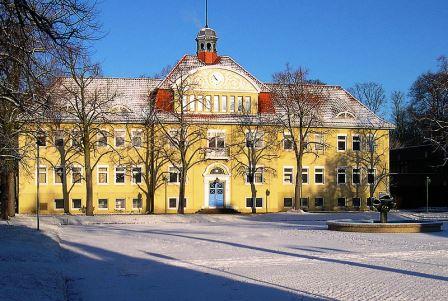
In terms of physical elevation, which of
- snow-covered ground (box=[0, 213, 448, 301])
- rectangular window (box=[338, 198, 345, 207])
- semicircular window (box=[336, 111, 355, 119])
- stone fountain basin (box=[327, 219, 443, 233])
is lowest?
snow-covered ground (box=[0, 213, 448, 301])

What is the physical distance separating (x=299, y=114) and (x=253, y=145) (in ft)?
16.9

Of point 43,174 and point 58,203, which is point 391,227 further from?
point 43,174

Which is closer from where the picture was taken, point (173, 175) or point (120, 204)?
point (120, 204)

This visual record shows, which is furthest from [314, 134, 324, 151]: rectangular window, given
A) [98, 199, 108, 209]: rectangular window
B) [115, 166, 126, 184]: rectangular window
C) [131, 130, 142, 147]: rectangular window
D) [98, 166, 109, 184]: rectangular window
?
[98, 199, 108, 209]: rectangular window

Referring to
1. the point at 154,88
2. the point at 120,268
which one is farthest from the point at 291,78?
the point at 120,268

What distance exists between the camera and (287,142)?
58469mm

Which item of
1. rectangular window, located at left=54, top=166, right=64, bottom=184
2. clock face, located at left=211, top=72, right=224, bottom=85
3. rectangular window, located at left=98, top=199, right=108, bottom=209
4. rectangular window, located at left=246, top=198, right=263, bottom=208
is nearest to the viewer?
rectangular window, located at left=54, top=166, right=64, bottom=184

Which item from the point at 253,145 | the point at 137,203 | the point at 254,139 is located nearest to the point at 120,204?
the point at 137,203

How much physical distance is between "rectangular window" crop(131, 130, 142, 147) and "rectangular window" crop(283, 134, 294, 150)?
41.6 ft

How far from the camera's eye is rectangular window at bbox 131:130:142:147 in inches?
2185

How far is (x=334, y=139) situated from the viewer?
5972 centimetres

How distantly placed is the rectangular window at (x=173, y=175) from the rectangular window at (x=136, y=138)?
3421 millimetres

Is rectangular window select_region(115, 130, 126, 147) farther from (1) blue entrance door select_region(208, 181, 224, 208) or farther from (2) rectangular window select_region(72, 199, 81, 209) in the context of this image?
(1) blue entrance door select_region(208, 181, 224, 208)

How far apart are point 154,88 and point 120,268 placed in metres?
42.4
